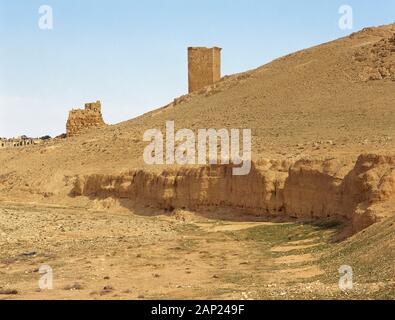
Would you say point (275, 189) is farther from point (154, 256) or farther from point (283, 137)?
point (283, 137)

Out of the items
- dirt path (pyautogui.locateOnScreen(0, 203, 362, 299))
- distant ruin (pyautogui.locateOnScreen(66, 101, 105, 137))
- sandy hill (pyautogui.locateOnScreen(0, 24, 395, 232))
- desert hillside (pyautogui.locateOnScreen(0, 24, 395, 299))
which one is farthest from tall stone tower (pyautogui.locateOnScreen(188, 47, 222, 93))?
dirt path (pyautogui.locateOnScreen(0, 203, 362, 299))

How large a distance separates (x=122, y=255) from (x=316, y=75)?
2749 cm

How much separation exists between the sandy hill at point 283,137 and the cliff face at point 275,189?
1.8 inches

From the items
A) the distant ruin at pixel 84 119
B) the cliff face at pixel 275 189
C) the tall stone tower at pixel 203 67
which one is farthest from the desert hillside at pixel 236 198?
the tall stone tower at pixel 203 67

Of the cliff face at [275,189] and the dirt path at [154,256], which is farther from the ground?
the cliff face at [275,189]

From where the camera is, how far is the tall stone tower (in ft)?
147

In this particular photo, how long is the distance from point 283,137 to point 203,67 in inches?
627

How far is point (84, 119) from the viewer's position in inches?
1890

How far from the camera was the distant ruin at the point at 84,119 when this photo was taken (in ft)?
156

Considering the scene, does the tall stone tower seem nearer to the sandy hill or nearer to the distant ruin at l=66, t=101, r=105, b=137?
the sandy hill

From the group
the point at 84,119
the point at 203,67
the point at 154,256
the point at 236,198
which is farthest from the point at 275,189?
the point at 84,119

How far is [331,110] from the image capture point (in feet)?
117

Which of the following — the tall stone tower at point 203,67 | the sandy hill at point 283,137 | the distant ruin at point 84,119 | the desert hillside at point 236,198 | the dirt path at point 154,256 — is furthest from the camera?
the distant ruin at point 84,119

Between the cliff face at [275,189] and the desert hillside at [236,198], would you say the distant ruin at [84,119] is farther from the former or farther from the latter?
the cliff face at [275,189]
